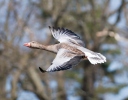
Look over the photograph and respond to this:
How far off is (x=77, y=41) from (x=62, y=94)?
26.0 ft

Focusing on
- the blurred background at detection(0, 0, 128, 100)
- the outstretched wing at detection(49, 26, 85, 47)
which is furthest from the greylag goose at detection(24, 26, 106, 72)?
the blurred background at detection(0, 0, 128, 100)

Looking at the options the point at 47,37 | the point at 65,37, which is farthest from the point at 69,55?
the point at 47,37

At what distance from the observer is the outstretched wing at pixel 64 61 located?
13.9 feet

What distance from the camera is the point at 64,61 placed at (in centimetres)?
440

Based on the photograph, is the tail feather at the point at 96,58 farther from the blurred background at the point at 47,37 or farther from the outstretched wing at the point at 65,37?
the blurred background at the point at 47,37

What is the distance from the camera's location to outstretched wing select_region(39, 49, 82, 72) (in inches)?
167

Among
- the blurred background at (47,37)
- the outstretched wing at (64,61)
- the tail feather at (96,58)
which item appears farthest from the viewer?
the blurred background at (47,37)

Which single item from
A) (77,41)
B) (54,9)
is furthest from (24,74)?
(77,41)

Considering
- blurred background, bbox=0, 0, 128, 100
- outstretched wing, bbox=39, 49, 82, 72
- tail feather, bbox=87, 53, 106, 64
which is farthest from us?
blurred background, bbox=0, 0, 128, 100

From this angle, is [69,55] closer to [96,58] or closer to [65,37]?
[96,58]

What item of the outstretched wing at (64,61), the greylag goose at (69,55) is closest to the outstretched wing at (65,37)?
the greylag goose at (69,55)

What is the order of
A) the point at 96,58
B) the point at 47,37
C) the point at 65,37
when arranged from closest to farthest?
1. the point at 96,58
2. the point at 65,37
3. the point at 47,37

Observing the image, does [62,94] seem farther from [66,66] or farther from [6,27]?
[66,66]

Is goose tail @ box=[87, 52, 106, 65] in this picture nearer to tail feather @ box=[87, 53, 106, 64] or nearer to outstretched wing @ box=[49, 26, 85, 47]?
tail feather @ box=[87, 53, 106, 64]
